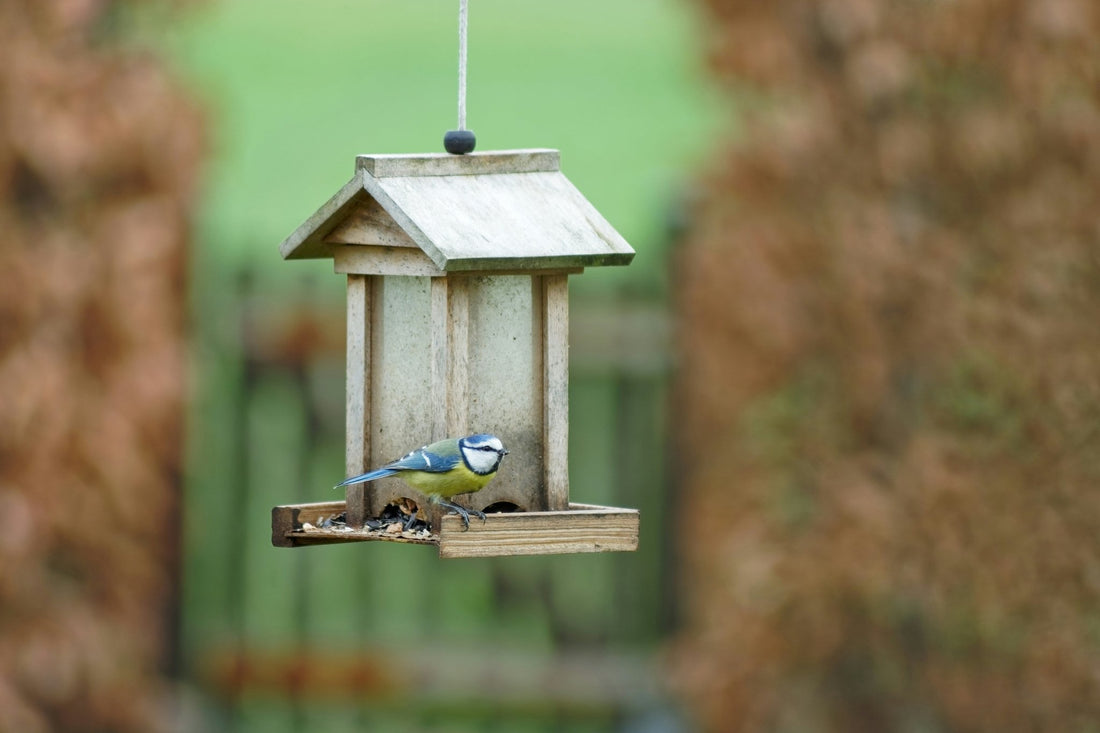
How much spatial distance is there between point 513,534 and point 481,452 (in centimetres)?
18

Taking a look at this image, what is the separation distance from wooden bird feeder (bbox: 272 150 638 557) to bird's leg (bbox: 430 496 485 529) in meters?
0.05

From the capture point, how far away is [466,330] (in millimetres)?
3174

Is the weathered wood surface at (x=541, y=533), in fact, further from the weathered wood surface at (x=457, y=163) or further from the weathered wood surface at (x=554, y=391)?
the weathered wood surface at (x=457, y=163)

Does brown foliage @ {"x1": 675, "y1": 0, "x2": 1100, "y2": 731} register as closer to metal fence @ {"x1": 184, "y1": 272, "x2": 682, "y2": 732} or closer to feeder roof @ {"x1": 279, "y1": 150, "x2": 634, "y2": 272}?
metal fence @ {"x1": 184, "y1": 272, "x2": 682, "y2": 732}

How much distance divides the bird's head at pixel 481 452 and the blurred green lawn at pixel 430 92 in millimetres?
6953

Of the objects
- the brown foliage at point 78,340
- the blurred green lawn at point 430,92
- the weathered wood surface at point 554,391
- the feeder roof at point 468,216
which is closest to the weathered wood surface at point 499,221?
the feeder roof at point 468,216

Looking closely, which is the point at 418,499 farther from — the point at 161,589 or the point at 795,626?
the point at 161,589

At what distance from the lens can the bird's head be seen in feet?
9.73

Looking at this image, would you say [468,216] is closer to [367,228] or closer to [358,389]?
[367,228]

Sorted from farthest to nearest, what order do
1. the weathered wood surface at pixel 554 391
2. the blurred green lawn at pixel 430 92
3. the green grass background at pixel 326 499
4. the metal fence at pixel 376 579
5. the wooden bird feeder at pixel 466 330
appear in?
the blurred green lawn at pixel 430 92 → the metal fence at pixel 376 579 → the green grass background at pixel 326 499 → the weathered wood surface at pixel 554 391 → the wooden bird feeder at pixel 466 330

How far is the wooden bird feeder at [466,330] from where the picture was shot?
312 cm

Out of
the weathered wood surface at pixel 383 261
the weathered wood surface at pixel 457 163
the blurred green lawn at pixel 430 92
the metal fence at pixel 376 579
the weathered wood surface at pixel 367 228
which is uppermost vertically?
the blurred green lawn at pixel 430 92

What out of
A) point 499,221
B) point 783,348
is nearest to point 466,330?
point 499,221

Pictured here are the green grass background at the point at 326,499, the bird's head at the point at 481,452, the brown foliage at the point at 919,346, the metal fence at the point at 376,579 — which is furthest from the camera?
the metal fence at the point at 376,579
